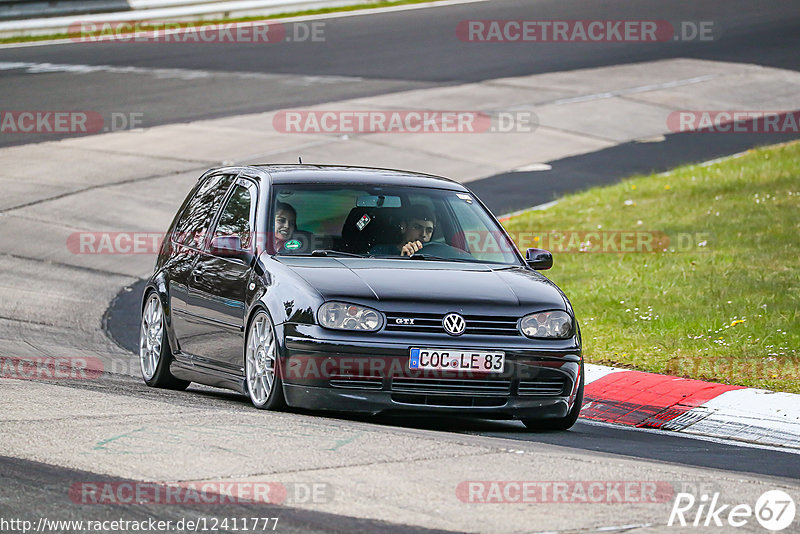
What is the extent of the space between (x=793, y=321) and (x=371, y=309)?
5064 millimetres

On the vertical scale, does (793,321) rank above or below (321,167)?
below

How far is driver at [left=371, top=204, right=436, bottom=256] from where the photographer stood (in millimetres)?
8734

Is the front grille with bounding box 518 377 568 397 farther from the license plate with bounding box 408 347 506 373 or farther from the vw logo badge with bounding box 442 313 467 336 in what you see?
the vw logo badge with bounding box 442 313 467 336

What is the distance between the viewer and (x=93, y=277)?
15477 mm

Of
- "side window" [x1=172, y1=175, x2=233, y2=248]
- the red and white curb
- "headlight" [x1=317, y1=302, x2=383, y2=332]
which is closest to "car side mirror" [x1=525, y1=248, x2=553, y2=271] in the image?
the red and white curb

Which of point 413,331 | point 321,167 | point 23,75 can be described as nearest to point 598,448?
point 413,331

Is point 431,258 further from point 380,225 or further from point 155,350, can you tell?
point 155,350

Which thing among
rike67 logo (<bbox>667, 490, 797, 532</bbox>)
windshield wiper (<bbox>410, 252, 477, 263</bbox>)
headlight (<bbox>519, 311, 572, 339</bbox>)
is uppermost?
windshield wiper (<bbox>410, 252, 477, 263</bbox>)

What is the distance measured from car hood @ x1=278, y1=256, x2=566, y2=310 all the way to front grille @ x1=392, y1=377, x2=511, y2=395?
0.45 meters

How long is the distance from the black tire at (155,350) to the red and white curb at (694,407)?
298 centimetres

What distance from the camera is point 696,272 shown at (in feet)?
45.2

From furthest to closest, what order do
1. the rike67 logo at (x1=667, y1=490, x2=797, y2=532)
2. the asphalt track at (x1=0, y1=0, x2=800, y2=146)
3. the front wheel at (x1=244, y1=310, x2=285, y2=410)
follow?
1. the asphalt track at (x1=0, y1=0, x2=800, y2=146)
2. the front wheel at (x1=244, y1=310, x2=285, y2=410)
3. the rike67 logo at (x1=667, y1=490, x2=797, y2=532)

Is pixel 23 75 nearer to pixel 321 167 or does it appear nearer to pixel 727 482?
pixel 321 167

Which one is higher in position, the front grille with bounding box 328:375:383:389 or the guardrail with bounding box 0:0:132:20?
the guardrail with bounding box 0:0:132:20
